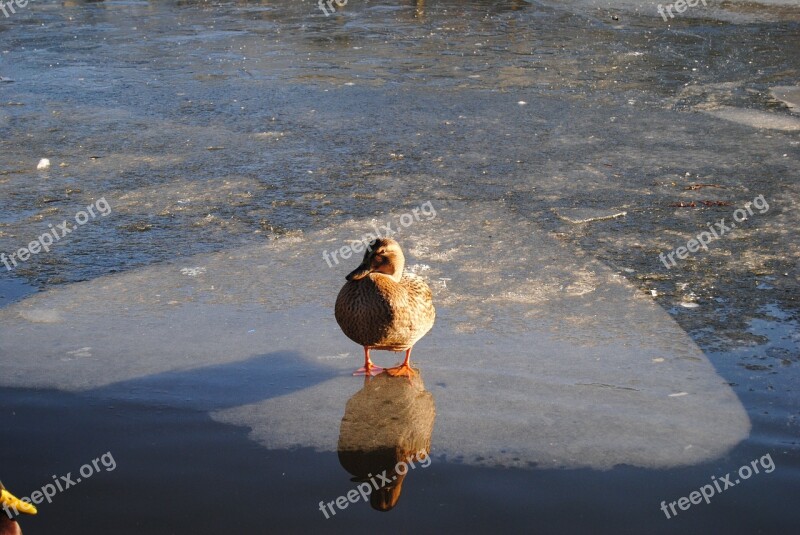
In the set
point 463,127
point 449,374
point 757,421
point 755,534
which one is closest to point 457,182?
point 463,127

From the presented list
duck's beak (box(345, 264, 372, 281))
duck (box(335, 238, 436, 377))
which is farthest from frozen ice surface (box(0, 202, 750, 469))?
duck's beak (box(345, 264, 372, 281))

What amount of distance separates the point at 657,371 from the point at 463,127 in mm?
4054

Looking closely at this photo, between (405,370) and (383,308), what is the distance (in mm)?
341

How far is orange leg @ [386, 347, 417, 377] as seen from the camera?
13.5ft

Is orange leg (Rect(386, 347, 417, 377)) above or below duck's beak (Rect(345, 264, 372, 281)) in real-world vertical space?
below

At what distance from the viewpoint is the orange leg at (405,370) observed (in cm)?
411

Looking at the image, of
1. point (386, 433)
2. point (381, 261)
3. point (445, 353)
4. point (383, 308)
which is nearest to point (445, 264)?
point (445, 353)

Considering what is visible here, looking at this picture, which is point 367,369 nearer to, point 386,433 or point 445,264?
point 386,433

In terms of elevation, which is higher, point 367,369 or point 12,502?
point 12,502

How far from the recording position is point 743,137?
7238 mm

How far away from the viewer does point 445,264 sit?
5.16m

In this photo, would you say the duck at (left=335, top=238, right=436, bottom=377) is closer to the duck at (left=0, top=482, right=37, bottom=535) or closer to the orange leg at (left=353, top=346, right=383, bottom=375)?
the orange leg at (left=353, top=346, right=383, bottom=375)

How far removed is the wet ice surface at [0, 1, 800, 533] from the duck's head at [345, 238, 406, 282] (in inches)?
17.0

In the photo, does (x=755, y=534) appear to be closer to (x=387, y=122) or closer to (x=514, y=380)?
(x=514, y=380)
